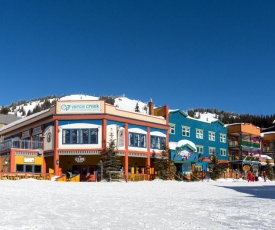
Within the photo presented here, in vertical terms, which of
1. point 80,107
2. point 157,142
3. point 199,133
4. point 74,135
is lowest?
point 157,142

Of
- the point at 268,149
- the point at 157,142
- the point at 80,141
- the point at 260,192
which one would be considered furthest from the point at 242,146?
the point at 260,192

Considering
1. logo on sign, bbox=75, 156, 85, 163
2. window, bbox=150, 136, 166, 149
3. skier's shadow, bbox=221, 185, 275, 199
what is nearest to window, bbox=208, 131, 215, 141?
window, bbox=150, 136, 166, 149

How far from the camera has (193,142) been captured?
167 ft

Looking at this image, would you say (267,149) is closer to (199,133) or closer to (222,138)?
(222,138)

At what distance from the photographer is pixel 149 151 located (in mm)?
42781

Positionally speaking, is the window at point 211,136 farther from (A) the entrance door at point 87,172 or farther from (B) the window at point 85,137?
(B) the window at point 85,137

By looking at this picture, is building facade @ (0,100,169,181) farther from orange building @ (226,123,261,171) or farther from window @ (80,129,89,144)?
orange building @ (226,123,261,171)

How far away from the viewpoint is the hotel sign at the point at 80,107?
3900 cm

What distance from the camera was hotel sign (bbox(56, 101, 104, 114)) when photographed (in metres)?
39.0

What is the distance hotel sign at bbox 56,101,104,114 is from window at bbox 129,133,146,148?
15.6ft

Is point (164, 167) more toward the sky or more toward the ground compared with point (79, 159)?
more toward the ground

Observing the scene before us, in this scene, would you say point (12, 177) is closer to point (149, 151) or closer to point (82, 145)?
point (82, 145)

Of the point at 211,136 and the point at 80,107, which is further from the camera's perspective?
the point at 211,136

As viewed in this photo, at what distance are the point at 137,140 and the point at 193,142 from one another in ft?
38.9
